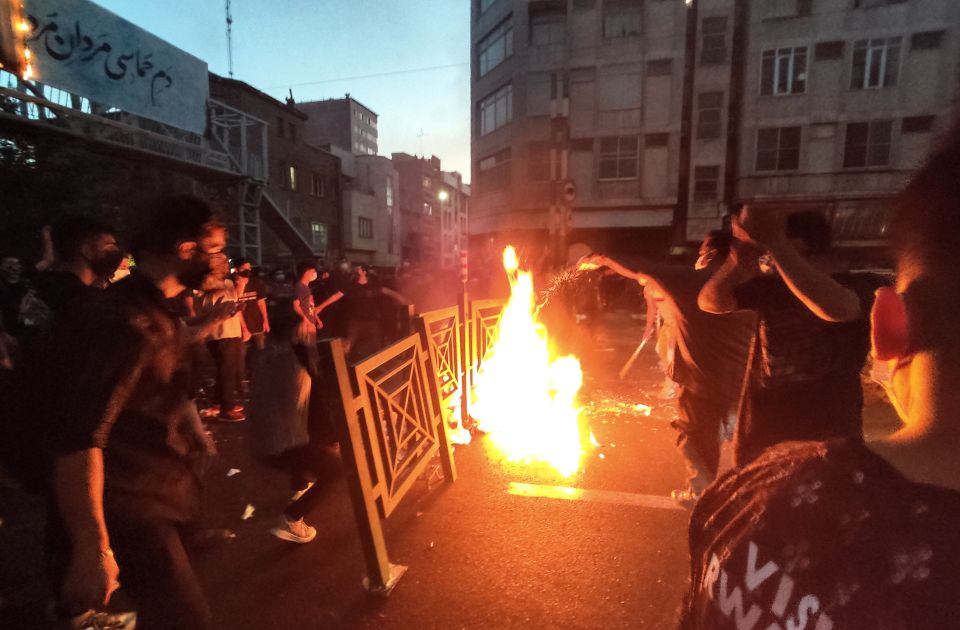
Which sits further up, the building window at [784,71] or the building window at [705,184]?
the building window at [784,71]

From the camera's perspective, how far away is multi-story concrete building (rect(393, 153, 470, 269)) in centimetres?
5788

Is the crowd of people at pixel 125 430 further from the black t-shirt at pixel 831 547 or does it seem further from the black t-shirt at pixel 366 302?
the black t-shirt at pixel 366 302

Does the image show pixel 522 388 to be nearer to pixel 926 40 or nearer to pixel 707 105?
pixel 707 105

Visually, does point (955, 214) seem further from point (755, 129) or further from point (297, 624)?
point (755, 129)

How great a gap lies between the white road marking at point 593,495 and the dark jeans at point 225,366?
4.31 m

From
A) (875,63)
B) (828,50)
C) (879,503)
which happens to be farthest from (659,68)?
(879,503)

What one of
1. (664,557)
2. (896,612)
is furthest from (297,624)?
(896,612)

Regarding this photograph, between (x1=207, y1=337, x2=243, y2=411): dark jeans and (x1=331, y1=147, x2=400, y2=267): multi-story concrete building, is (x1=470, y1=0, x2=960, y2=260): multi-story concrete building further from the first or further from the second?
(x1=331, y1=147, x2=400, y2=267): multi-story concrete building

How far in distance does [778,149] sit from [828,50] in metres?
5.12

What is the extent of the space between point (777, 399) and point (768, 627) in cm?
207

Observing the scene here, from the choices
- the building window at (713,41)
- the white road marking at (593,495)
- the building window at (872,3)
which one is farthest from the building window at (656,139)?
the white road marking at (593,495)

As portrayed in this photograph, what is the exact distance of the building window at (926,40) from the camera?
72.9 feet

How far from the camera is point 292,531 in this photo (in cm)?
353

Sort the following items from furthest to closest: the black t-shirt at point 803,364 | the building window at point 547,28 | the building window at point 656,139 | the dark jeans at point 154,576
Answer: the building window at point 547,28 → the building window at point 656,139 → the black t-shirt at point 803,364 → the dark jeans at point 154,576
